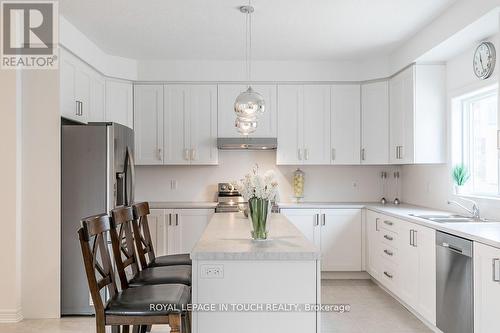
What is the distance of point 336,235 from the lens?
5066mm

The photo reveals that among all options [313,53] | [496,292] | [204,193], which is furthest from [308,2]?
[204,193]

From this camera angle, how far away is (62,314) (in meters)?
3.75

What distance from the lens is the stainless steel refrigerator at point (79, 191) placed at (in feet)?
12.3

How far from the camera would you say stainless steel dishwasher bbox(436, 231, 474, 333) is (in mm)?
2738

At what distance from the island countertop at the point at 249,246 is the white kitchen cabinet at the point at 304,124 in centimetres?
237

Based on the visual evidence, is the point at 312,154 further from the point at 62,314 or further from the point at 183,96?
the point at 62,314

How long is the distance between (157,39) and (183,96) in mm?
1001

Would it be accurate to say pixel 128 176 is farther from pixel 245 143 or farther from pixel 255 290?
pixel 255 290

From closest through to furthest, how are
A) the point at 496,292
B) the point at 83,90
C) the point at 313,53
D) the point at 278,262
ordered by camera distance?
the point at 278,262 → the point at 496,292 → the point at 83,90 → the point at 313,53

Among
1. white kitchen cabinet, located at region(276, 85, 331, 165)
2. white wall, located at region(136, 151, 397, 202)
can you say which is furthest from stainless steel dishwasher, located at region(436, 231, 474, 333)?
white wall, located at region(136, 151, 397, 202)

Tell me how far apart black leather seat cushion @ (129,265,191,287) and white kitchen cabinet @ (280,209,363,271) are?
97.3 inches

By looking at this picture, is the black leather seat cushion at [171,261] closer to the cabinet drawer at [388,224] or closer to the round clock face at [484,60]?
the cabinet drawer at [388,224]

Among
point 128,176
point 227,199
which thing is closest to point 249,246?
point 128,176

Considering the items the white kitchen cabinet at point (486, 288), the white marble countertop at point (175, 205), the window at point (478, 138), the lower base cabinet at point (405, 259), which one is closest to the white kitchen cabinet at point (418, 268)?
the lower base cabinet at point (405, 259)
